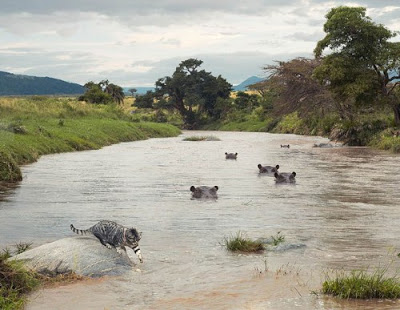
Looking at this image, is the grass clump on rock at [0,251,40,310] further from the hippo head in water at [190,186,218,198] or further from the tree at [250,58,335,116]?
the tree at [250,58,335,116]

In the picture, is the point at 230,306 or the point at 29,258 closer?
the point at 230,306

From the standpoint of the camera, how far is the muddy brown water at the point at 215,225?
24.6ft

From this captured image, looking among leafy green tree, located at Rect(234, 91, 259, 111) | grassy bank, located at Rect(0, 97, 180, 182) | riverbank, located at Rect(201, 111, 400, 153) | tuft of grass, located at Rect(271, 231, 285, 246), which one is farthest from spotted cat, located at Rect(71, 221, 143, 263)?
leafy green tree, located at Rect(234, 91, 259, 111)

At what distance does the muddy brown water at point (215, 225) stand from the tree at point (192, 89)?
66743 mm

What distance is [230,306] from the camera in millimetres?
7055

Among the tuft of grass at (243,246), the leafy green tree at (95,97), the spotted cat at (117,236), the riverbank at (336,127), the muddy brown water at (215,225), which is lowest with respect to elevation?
the muddy brown water at (215,225)

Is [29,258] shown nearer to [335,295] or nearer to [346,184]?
[335,295]

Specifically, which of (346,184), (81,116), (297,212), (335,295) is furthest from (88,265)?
(81,116)

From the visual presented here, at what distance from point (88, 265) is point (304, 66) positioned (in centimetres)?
4180

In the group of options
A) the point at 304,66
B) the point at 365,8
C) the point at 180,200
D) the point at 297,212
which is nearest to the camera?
the point at 297,212

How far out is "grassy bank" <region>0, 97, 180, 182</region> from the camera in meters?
24.7

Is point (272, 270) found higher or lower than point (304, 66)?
lower

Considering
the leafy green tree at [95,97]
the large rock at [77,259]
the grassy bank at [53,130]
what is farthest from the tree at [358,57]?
the leafy green tree at [95,97]

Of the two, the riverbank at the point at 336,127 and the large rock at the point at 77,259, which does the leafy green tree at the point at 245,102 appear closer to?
the riverbank at the point at 336,127
